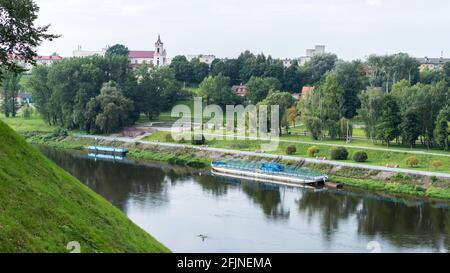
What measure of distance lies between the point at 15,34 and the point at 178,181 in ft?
70.5

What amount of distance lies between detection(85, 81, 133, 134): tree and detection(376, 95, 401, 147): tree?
25207mm

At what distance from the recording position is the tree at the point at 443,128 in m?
42.2

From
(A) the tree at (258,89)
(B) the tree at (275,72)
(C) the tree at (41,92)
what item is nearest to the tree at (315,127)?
(A) the tree at (258,89)

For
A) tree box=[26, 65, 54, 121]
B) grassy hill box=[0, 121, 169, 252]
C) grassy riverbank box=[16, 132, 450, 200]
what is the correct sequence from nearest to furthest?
grassy hill box=[0, 121, 169, 252]
grassy riverbank box=[16, 132, 450, 200]
tree box=[26, 65, 54, 121]

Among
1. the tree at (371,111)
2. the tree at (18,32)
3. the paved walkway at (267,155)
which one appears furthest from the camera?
the tree at (371,111)

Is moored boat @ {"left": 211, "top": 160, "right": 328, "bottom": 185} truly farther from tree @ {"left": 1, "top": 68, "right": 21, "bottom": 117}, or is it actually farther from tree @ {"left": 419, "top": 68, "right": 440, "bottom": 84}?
tree @ {"left": 419, "top": 68, "right": 440, "bottom": 84}

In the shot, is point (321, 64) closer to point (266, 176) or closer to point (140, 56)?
point (140, 56)

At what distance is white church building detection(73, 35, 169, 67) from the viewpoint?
345 feet

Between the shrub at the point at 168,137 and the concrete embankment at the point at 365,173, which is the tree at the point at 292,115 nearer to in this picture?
the concrete embankment at the point at 365,173

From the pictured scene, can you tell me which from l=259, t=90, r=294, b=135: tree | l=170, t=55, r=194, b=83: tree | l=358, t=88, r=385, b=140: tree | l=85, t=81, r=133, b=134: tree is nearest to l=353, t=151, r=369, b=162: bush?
l=358, t=88, r=385, b=140: tree

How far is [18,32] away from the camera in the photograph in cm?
1881

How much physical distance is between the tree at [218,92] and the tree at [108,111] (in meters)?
11.1

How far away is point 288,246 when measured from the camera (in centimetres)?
2425
